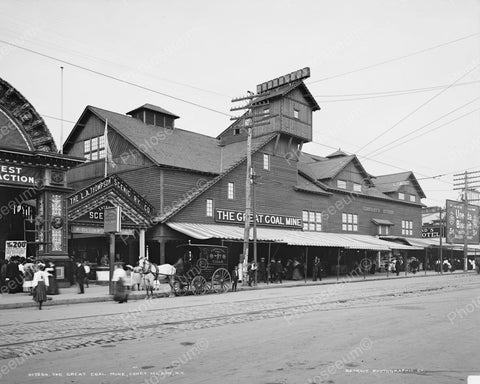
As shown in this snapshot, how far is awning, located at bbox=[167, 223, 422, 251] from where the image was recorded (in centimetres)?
3064

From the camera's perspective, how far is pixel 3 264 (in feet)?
79.0

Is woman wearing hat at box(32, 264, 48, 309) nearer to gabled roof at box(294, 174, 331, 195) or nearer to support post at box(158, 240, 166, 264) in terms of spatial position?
support post at box(158, 240, 166, 264)

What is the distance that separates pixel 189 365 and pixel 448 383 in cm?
356

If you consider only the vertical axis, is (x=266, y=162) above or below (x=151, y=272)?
above

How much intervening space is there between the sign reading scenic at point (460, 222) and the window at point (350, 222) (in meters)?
9.75

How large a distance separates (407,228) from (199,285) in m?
37.7

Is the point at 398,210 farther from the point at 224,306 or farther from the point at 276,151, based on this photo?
the point at 224,306

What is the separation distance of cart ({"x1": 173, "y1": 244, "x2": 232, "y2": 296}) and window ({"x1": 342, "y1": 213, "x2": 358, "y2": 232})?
75.1ft

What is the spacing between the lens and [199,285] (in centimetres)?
2362

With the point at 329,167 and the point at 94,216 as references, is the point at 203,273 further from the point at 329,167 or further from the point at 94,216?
the point at 329,167

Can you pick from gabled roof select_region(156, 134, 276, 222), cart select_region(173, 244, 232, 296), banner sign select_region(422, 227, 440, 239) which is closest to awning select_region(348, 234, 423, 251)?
gabled roof select_region(156, 134, 276, 222)

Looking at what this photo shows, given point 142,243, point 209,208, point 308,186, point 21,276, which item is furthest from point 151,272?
point 308,186

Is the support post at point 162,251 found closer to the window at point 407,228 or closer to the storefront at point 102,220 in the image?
the storefront at point 102,220

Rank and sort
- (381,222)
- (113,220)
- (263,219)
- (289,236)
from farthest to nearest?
(381,222) < (263,219) < (289,236) < (113,220)
